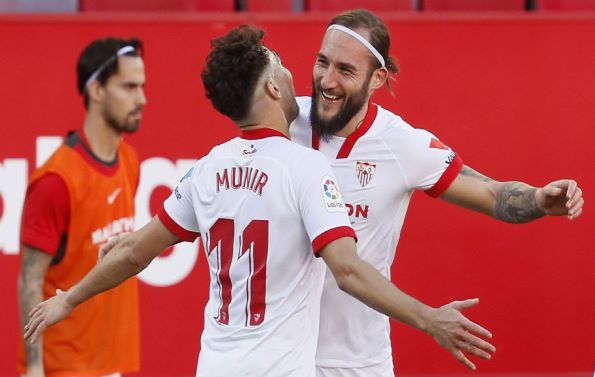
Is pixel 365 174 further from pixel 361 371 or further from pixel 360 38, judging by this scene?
pixel 361 371

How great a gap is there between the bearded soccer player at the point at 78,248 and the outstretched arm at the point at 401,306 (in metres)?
1.70

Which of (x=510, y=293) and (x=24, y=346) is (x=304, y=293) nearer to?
(x=24, y=346)

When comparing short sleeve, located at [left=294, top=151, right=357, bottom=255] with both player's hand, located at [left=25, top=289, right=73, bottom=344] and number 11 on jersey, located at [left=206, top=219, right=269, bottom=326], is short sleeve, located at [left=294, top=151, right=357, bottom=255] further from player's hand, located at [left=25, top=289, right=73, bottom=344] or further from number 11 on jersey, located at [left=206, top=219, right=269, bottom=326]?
player's hand, located at [left=25, top=289, right=73, bottom=344]

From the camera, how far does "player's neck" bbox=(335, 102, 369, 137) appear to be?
451 centimetres

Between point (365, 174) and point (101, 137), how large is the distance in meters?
1.50

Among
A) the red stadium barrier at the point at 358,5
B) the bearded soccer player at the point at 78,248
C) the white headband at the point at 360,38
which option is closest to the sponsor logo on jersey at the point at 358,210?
the white headband at the point at 360,38

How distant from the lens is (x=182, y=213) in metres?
4.16

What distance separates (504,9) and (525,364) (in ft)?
6.15

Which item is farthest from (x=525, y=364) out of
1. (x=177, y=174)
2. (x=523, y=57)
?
(x=177, y=174)

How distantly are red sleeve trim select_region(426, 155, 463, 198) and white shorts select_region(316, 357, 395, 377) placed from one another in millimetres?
595

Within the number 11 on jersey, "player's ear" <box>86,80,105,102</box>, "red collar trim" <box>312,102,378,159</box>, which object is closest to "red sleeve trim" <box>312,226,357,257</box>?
the number 11 on jersey

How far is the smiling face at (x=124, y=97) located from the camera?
18.5ft

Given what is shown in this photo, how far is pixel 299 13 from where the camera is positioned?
21.8 feet

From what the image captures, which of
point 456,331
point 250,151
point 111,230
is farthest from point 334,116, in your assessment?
point 111,230
